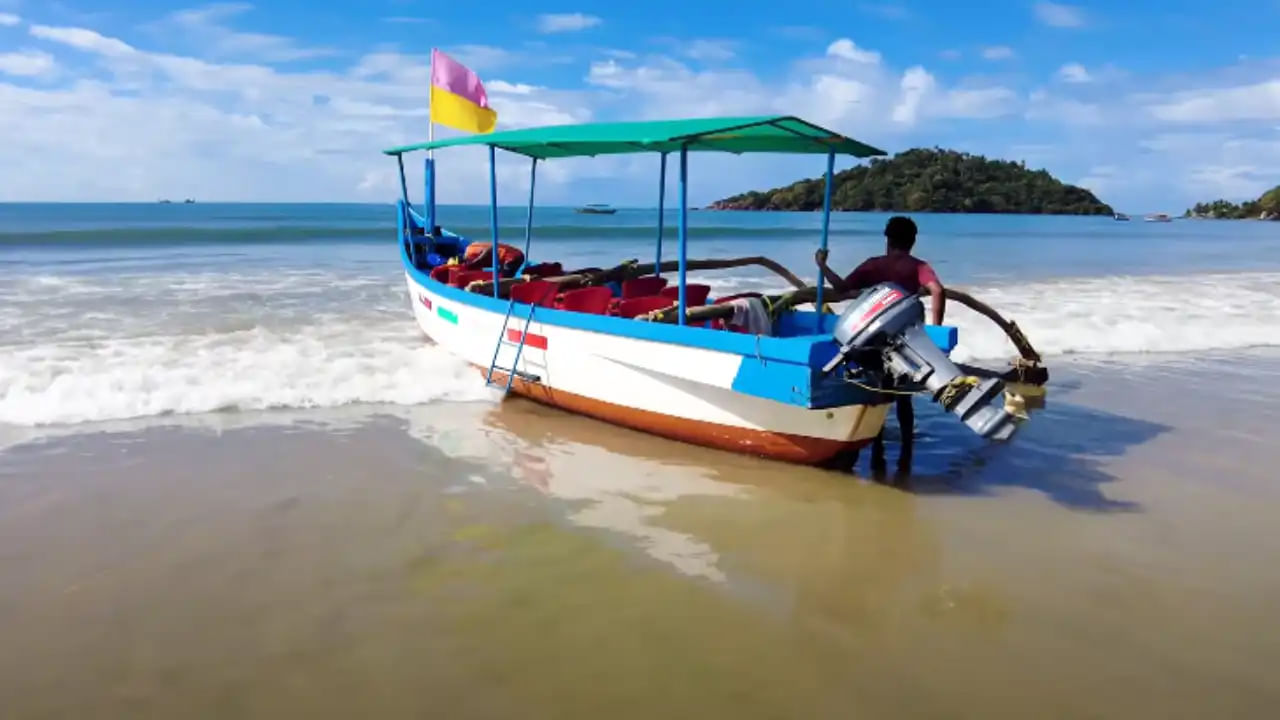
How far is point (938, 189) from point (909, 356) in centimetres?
10951

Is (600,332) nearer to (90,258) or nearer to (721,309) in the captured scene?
(721,309)

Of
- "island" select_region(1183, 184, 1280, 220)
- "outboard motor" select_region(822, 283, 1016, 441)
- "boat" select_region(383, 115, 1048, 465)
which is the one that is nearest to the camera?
"outboard motor" select_region(822, 283, 1016, 441)

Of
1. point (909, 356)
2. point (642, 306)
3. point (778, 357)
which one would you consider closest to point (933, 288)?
point (909, 356)

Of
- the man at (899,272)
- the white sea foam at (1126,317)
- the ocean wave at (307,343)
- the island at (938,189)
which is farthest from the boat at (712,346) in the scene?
the island at (938,189)

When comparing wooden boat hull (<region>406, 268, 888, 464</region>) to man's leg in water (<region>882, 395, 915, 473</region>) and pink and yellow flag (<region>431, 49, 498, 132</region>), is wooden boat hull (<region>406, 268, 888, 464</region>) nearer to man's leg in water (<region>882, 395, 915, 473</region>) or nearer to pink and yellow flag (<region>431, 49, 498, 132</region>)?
man's leg in water (<region>882, 395, 915, 473</region>)

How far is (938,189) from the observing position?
353 ft

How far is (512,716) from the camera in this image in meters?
3.53

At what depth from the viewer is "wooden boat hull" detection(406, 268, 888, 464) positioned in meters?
6.34

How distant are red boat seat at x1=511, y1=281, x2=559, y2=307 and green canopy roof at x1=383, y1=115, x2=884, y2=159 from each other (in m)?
1.26

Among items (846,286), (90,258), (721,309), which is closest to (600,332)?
(721,309)

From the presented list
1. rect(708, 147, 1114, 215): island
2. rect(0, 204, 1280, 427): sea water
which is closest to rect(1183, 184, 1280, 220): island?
rect(708, 147, 1114, 215): island

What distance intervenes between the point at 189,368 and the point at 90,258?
19143mm

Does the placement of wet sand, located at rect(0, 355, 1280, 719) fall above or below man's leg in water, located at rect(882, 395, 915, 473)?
below

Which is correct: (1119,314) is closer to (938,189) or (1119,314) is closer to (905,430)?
(905,430)
